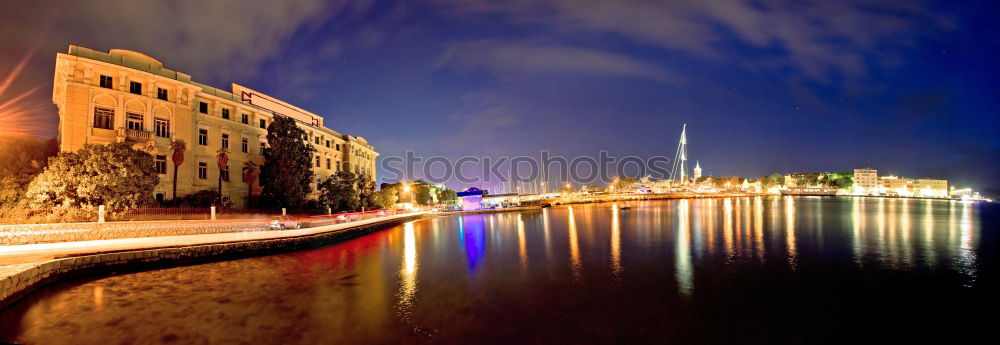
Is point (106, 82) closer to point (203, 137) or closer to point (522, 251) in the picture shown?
point (203, 137)

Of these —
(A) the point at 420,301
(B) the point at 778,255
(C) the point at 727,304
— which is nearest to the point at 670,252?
(B) the point at 778,255

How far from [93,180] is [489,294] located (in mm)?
20407

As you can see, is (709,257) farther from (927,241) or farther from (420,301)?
(927,241)

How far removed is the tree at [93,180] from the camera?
19953 millimetres

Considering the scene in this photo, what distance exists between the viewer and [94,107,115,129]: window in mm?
24953

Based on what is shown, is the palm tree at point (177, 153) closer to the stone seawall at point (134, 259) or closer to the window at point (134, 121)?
the window at point (134, 121)

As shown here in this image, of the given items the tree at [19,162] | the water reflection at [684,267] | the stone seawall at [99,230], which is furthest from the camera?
the tree at [19,162]

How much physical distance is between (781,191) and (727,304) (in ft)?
736

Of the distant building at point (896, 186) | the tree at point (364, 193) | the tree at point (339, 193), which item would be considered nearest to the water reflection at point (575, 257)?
the tree at point (339, 193)

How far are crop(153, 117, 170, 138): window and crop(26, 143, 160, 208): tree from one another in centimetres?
609

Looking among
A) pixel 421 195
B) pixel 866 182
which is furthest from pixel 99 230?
pixel 866 182

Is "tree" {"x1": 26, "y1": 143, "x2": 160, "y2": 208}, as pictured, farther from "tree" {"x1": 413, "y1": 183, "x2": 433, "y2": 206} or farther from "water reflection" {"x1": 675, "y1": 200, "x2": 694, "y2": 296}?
"tree" {"x1": 413, "y1": 183, "x2": 433, "y2": 206}

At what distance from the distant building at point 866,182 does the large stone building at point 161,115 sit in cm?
22866

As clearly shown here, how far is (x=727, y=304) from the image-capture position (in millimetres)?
13625
